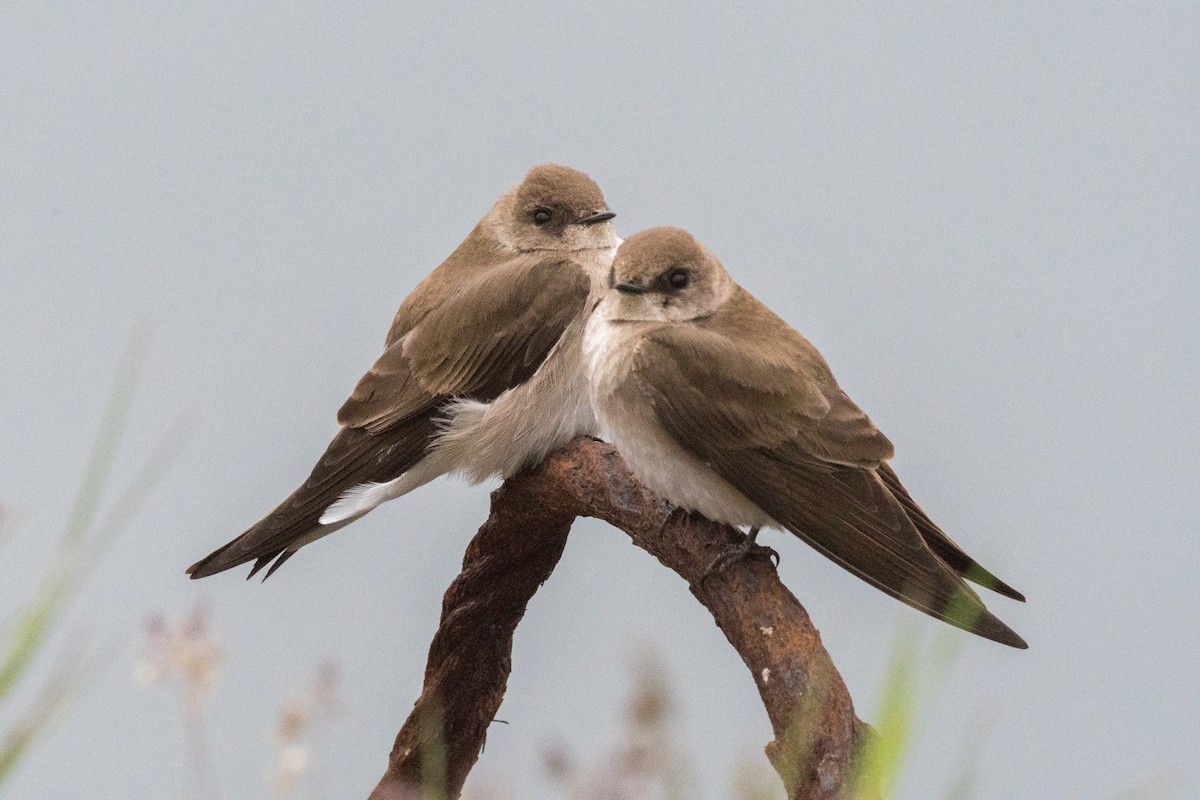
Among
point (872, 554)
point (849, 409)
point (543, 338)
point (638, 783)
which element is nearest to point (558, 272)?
point (543, 338)

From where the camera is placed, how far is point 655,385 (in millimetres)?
A: 2434

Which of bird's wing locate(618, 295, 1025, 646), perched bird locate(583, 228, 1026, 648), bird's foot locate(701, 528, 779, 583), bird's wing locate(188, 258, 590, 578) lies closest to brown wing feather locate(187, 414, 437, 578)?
bird's wing locate(188, 258, 590, 578)

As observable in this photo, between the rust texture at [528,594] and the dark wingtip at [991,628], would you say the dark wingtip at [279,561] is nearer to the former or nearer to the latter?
the rust texture at [528,594]

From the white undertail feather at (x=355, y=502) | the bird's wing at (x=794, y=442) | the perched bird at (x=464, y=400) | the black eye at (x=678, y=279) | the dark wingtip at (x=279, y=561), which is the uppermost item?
the black eye at (x=678, y=279)

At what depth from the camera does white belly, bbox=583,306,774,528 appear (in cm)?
239

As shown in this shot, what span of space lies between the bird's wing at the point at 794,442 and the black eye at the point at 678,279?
0.11 m

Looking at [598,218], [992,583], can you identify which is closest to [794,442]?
[992,583]

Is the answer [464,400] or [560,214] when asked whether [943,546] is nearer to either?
[464,400]

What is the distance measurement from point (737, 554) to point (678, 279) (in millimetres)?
602

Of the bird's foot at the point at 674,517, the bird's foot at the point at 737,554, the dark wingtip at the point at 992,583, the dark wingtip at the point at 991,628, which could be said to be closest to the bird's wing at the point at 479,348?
the bird's foot at the point at 674,517

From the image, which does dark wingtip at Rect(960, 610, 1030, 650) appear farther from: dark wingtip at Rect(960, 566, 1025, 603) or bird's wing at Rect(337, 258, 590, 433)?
bird's wing at Rect(337, 258, 590, 433)

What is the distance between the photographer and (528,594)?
2.79m

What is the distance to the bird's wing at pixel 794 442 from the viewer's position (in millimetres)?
2189

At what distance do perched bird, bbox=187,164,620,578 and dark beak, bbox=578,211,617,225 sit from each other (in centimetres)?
11
